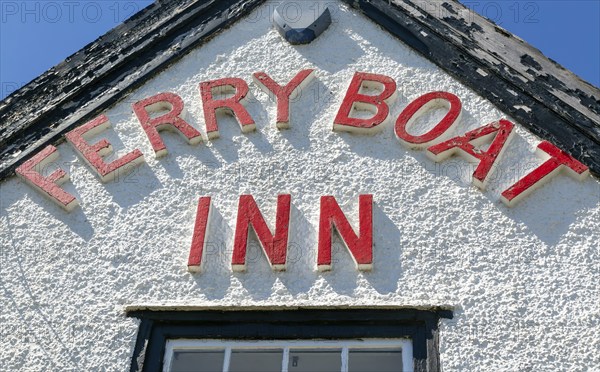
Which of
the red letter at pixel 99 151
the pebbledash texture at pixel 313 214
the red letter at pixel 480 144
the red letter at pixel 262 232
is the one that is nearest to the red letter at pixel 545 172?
the pebbledash texture at pixel 313 214

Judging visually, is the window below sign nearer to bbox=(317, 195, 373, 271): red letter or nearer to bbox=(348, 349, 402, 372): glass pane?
bbox=(348, 349, 402, 372): glass pane

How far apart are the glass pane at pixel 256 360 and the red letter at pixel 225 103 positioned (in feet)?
5.51

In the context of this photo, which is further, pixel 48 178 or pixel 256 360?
pixel 48 178

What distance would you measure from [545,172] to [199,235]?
2129 mm

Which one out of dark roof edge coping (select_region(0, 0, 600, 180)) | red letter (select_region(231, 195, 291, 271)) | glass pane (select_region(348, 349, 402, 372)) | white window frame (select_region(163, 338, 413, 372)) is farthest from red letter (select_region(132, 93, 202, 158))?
glass pane (select_region(348, 349, 402, 372))

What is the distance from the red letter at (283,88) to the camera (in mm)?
6684

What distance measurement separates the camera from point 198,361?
5586mm

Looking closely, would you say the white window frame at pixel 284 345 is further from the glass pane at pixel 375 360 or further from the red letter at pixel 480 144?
the red letter at pixel 480 144

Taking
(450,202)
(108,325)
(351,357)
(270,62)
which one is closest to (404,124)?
(450,202)

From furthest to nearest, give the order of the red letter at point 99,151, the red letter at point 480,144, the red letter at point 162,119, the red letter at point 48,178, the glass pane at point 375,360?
the red letter at point 162,119, the red letter at point 99,151, the red letter at point 48,178, the red letter at point 480,144, the glass pane at point 375,360

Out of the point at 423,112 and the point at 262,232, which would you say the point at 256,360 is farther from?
the point at 423,112

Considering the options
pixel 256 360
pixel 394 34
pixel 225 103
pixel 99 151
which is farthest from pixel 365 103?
pixel 256 360

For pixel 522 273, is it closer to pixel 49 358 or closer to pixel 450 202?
pixel 450 202

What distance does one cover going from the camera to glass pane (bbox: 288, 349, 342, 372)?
18.0 feet
